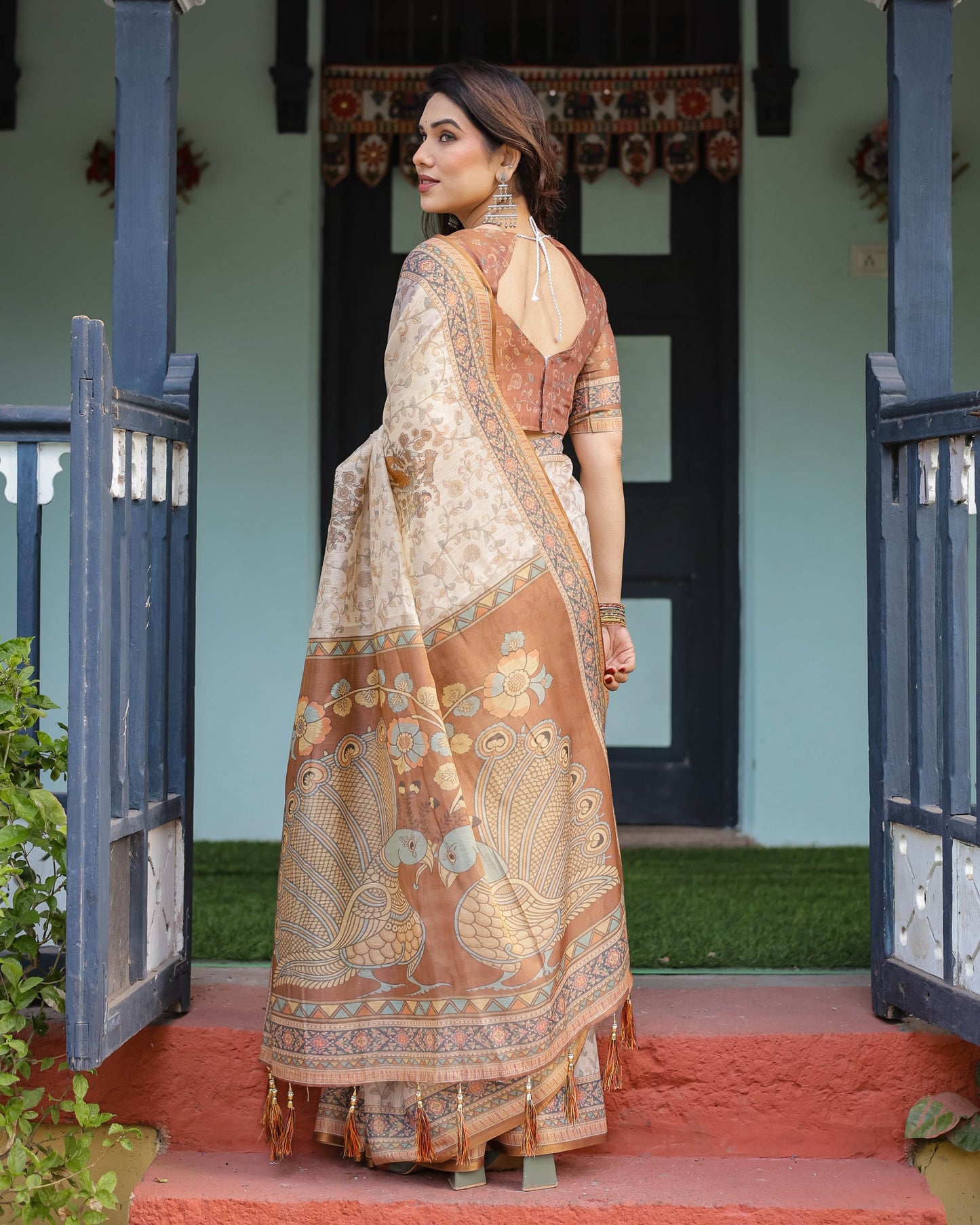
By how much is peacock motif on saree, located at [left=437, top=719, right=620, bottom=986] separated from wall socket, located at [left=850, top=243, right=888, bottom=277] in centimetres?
Result: 303

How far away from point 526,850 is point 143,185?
151 centimetres

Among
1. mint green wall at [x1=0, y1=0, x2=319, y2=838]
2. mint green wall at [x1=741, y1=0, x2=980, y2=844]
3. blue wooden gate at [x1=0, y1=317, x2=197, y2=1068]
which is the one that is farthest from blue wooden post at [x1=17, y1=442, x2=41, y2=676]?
mint green wall at [x1=741, y1=0, x2=980, y2=844]

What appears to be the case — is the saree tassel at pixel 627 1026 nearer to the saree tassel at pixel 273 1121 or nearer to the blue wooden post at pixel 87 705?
the saree tassel at pixel 273 1121

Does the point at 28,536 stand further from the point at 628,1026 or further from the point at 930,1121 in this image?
the point at 930,1121

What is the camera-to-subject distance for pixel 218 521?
4746 millimetres

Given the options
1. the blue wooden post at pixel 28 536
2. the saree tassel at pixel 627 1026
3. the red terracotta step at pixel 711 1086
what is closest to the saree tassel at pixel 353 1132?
the red terracotta step at pixel 711 1086

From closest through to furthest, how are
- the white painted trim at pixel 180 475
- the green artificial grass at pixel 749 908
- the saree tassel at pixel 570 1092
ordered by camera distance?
the saree tassel at pixel 570 1092, the white painted trim at pixel 180 475, the green artificial grass at pixel 749 908

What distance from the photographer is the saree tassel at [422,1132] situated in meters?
2.21

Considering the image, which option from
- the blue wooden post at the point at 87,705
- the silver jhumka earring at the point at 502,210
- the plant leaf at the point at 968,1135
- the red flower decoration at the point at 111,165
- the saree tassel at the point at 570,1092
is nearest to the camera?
the blue wooden post at the point at 87,705

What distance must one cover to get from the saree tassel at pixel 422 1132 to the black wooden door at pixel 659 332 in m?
2.70

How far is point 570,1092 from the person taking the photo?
225 cm

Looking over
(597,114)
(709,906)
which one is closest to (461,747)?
(709,906)

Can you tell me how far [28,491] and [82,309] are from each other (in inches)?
97.5

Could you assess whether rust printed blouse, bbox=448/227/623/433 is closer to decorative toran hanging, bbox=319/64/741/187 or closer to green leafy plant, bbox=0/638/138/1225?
green leafy plant, bbox=0/638/138/1225
